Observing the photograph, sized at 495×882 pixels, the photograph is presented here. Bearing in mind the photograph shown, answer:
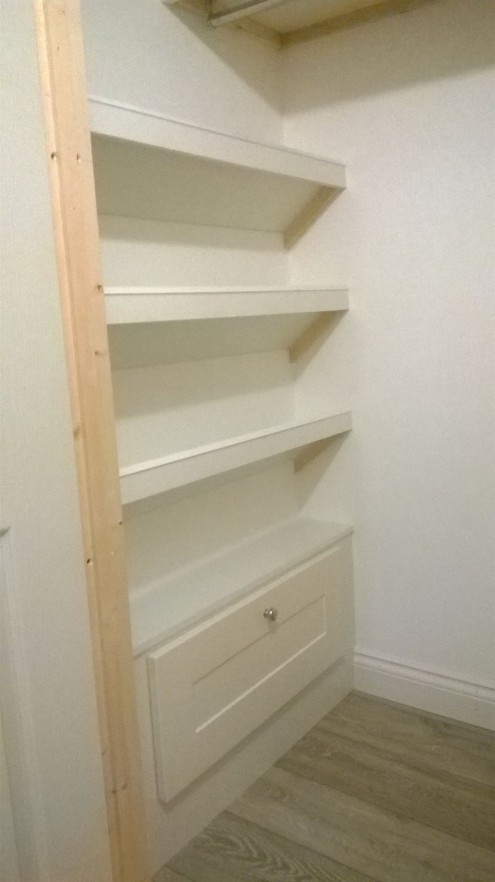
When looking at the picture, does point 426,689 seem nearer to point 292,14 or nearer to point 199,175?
point 199,175

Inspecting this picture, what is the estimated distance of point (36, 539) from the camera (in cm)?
109

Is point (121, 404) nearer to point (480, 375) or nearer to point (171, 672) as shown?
point (171, 672)

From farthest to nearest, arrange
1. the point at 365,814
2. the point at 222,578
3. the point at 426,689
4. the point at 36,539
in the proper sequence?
the point at 426,689, the point at 222,578, the point at 365,814, the point at 36,539

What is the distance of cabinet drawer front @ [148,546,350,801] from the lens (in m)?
1.53

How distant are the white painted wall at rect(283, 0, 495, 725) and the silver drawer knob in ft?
1.53

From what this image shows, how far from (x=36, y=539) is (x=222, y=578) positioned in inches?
30.4

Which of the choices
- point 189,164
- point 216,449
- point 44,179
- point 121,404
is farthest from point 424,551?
point 44,179

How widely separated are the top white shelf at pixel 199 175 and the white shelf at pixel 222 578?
870 millimetres

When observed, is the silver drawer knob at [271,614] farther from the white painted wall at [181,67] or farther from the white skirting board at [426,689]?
the white painted wall at [181,67]

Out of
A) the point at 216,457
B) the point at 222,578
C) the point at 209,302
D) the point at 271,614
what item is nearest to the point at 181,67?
the point at 209,302

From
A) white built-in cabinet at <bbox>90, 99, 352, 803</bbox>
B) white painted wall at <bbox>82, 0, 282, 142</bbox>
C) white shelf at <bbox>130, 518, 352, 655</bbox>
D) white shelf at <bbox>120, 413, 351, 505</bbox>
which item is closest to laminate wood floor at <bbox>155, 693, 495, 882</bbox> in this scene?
white built-in cabinet at <bbox>90, 99, 352, 803</bbox>

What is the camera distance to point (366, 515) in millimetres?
2146

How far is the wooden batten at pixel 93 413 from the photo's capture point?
109 centimetres

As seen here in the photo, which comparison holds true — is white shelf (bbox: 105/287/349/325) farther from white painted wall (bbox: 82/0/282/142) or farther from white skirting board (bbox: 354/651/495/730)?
white skirting board (bbox: 354/651/495/730)
